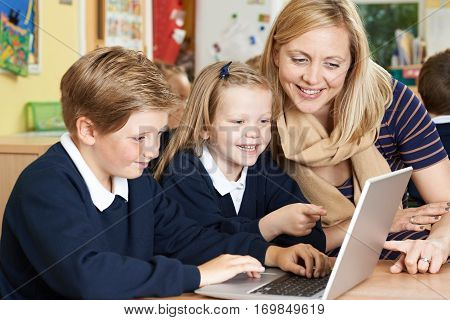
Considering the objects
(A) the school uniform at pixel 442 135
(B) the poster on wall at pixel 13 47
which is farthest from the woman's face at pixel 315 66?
(B) the poster on wall at pixel 13 47

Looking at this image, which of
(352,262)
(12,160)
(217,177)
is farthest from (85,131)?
(12,160)

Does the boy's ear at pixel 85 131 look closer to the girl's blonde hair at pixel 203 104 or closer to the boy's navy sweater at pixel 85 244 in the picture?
the boy's navy sweater at pixel 85 244

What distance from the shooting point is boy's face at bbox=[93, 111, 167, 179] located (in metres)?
1.32

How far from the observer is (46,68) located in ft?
10.5

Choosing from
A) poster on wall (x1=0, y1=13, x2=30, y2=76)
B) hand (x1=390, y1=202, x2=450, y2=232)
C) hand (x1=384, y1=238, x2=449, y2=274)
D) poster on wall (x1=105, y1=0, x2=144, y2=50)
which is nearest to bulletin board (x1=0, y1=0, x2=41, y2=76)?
poster on wall (x1=0, y1=13, x2=30, y2=76)

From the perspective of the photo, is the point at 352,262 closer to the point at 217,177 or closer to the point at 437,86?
the point at 217,177

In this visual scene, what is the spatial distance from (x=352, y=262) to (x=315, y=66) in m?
0.74

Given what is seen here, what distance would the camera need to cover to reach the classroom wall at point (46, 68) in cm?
290

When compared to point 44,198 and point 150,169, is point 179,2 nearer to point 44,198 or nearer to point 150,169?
point 150,169

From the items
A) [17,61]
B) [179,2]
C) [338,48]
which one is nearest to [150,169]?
[338,48]

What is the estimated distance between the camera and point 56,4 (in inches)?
129

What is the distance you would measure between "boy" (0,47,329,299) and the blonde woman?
469mm

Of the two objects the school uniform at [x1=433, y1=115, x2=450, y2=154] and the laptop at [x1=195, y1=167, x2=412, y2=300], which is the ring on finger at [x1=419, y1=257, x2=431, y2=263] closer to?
the laptop at [x1=195, y1=167, x2=412, y2=300]

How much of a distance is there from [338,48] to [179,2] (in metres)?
3.40
